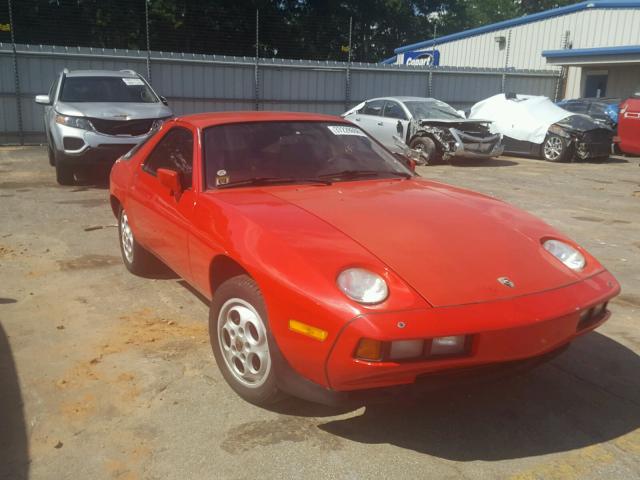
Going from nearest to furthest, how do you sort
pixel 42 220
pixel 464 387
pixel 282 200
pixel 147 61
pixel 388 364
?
pixel 388 364, pixel 464 387, pixel 282 200, pixel 42 220, pixel 147 61

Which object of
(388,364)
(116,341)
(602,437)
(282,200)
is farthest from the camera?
(116,341)

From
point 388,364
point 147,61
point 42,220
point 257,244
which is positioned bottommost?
point 42,220

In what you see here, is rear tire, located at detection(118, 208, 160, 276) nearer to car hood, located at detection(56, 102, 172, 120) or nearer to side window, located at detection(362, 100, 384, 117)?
car hood, located at detection(56, 102, 172, 120)

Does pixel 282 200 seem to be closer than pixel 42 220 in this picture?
Yes

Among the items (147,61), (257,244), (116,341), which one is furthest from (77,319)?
(147,61)

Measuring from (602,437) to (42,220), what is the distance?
20.3 ft

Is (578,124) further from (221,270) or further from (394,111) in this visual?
(221,270)

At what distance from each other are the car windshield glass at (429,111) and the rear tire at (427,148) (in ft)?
1.72

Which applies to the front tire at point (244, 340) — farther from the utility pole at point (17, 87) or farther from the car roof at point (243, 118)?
the utility pole at point (17, 87)

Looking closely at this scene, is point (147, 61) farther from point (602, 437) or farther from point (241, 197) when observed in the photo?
point (602, 437)

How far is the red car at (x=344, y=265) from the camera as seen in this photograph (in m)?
2.39

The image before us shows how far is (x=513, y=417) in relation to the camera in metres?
2.88

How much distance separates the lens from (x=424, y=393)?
8.07 feet

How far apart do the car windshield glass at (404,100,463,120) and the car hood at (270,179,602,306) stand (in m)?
10.3
